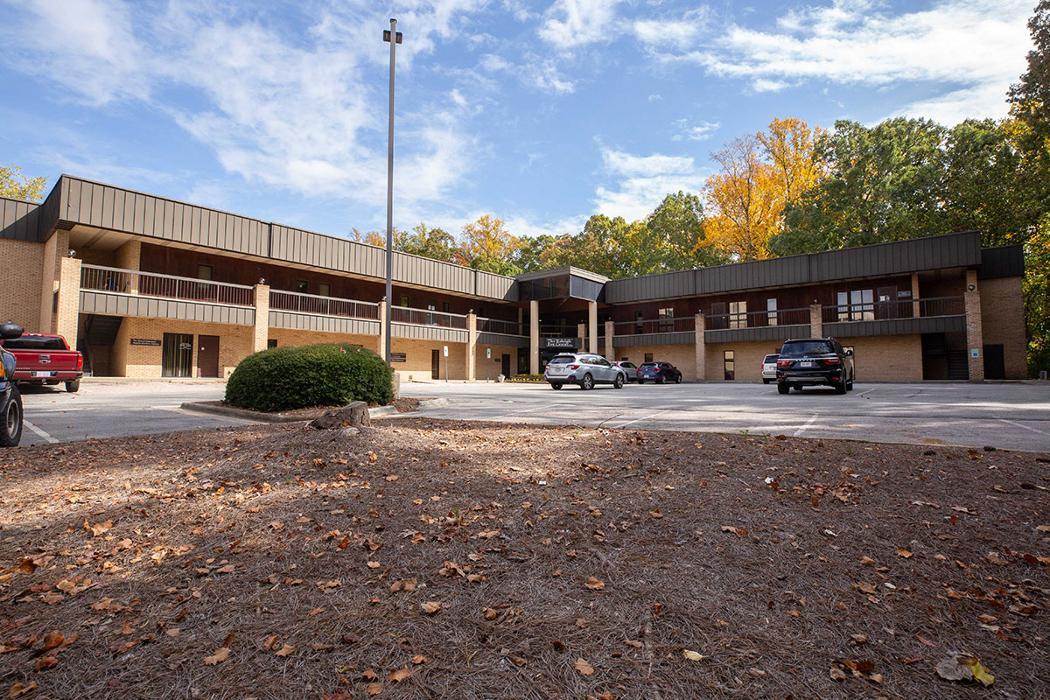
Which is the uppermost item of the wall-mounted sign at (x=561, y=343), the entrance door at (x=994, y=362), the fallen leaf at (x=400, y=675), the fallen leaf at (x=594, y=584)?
the wall-mounted sign at (x=561, y=343)

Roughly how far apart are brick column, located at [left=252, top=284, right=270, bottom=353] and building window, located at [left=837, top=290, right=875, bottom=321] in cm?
3398

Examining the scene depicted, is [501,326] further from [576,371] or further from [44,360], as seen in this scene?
[44,360]

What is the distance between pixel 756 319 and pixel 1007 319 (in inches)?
520

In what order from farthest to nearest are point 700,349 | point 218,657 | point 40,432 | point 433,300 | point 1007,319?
point 433,300 → point 700,349 → point 1007,319 → point 40,432 → point 218,657

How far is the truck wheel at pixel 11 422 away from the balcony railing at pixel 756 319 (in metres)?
35.5

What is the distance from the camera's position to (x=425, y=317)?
1502 inches

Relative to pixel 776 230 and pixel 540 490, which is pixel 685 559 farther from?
pixel 776 230

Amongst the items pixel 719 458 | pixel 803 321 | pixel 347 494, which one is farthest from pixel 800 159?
pixel 347 494

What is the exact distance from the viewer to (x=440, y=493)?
4605 millimetres

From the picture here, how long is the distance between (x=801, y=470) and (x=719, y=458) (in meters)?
0.76

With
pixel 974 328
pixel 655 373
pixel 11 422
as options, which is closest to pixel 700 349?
pixel 655 373

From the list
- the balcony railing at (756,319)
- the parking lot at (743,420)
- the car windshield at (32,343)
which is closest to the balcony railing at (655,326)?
the balcony railing at (756,319)

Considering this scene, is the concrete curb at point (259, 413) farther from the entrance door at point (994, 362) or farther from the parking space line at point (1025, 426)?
the entrance door at point (994, 362)

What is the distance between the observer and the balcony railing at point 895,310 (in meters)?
30.4
